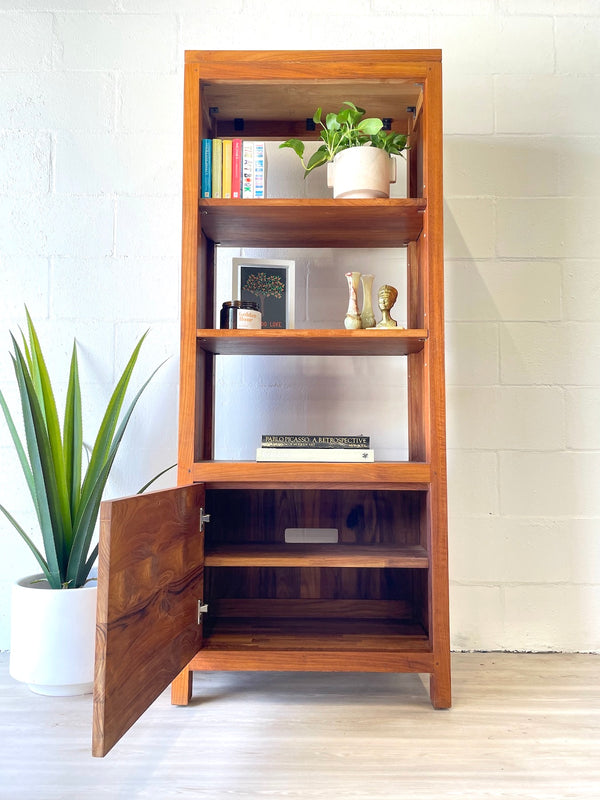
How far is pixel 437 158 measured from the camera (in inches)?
51.6

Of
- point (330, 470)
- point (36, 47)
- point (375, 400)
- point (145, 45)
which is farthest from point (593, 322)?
point (36, 47)

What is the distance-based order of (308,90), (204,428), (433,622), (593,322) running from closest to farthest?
(433,622), (308,90), (204,428), (593,322)

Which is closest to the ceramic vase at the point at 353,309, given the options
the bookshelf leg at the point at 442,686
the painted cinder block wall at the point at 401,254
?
the painted cinder block wall at the point at 401,254

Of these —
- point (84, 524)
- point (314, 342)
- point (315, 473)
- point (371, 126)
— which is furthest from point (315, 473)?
point (371, 126)

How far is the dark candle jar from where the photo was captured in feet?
4.44

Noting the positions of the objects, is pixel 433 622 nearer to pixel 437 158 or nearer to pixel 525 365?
pixel 525 365

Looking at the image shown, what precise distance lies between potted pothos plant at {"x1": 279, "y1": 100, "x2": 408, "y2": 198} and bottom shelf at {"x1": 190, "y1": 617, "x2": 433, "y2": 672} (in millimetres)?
998

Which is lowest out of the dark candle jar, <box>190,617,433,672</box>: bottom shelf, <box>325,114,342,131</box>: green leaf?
<box>190,617,433,672</box>: bottom shelf

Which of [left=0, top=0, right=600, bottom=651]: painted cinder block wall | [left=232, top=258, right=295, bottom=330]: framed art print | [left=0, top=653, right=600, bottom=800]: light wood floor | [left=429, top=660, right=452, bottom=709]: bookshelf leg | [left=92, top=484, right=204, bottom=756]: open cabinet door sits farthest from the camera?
[left=0, top=0, right=600, bottom=651]: painted cinder block wall

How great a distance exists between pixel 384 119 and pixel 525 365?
0.77 meters

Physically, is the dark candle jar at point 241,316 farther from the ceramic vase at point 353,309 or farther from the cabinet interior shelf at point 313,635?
the cabinet interior shelf at point 313,635

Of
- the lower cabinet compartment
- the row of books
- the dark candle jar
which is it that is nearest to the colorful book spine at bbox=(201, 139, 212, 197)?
the row of books

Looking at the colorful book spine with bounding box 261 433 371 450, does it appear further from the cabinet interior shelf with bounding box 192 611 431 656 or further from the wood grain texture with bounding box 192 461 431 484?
the cabinet interior shelf with bounding box 192 611 431 656

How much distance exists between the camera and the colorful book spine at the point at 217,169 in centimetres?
136
